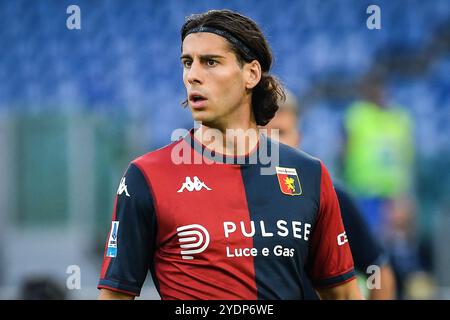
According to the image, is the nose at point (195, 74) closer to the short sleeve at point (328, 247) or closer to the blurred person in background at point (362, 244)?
the short sleeve at point (328, 247)

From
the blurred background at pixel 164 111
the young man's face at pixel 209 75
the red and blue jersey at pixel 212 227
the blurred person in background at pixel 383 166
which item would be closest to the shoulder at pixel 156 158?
the red and blue jersey at pixel 212 227

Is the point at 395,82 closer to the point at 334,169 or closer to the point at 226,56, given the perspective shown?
the point at 334,169

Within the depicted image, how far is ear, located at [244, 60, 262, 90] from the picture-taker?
123 inches

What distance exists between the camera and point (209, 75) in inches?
117

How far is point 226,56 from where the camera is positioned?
9.90 ft

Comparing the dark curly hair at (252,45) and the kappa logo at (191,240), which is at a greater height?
the dark curly hair at (252,45)

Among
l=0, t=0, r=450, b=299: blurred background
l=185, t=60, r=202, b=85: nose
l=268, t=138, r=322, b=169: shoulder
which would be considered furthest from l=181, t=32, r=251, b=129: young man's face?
l=0, t=0, r=450, b=299: blurred background

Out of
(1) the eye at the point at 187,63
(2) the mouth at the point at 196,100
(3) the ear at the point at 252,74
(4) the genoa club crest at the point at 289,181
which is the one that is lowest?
(4) the genoa club crest at the point at 289,181

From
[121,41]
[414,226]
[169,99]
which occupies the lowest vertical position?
[414,226]

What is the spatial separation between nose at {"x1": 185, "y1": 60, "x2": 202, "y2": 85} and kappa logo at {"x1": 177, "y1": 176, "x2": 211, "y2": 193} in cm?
34

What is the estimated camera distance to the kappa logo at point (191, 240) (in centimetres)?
282

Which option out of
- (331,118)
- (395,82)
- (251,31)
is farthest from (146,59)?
(251,31)

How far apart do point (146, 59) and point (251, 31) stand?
555 centimetres

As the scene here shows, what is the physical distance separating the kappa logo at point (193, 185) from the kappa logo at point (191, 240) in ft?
→ 0.50
